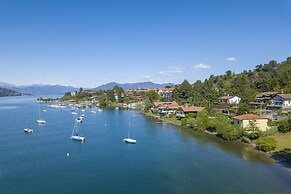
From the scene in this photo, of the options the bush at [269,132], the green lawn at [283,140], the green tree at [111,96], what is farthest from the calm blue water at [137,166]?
the green tree at [111,96]

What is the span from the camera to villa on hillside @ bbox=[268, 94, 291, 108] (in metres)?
49.1

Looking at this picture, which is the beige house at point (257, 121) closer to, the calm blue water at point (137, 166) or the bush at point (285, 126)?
A: the bush at point (285, 126)

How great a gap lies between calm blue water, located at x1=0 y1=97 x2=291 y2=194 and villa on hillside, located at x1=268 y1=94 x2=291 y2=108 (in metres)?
18.4

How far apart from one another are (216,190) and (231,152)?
12.4 meters

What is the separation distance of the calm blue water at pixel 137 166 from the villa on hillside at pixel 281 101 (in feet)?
60.3

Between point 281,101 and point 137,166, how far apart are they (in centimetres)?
3568

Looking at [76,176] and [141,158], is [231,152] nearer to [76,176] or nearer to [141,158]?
[141,158]

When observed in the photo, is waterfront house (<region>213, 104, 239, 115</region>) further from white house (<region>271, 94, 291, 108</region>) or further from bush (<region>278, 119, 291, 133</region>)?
bush (<region>278, 119, 291, 133</region>)

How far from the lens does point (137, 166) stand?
1111 inches

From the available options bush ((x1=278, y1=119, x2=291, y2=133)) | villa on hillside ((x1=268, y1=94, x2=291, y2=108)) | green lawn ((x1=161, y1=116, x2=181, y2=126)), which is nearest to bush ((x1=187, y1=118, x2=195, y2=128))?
green lawn ((x1=161, y1=116, x2=181, y2=126))

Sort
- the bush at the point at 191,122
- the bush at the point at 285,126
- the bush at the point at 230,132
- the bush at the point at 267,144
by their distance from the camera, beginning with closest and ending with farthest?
the bush at the point at 267,144 → the bush at the point at 285,126 → the bush at the point at 230,132 → the bush at the point at 191,122

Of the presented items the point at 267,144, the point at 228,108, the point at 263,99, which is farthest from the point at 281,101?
the point at 267,144

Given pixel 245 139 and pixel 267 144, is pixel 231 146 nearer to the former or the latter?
pixel 245 139

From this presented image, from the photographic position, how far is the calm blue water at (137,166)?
22391mm
